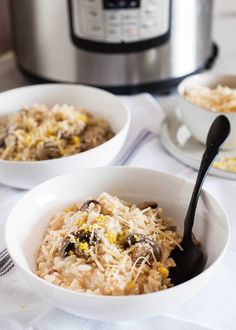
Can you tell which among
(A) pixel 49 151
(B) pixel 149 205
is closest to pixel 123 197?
(B) pixel 149 205

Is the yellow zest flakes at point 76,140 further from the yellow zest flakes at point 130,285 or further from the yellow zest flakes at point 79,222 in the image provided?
the yellow zest flakes at point 130,285

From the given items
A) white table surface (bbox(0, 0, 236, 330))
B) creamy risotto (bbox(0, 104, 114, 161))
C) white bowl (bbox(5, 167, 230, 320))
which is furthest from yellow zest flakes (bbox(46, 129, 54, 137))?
white table surface (bbox(0, 0, 236, 330))

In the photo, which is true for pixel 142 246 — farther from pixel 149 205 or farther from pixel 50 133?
pixel 50 133

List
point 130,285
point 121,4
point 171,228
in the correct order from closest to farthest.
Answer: point 130,285, point 171,228, point 121,4

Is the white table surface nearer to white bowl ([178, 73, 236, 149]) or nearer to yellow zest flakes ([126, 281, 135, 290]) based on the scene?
white bowl ([178, 73, 236, 149])

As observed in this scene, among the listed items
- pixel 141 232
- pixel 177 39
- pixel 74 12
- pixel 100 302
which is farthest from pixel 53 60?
pixel 100 302

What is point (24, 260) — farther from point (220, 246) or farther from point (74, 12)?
point (74, 12)

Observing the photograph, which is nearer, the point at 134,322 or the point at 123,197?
the point at 134,322
